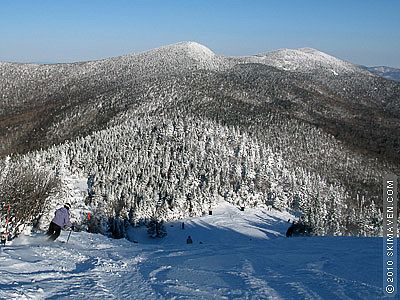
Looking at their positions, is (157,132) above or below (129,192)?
above

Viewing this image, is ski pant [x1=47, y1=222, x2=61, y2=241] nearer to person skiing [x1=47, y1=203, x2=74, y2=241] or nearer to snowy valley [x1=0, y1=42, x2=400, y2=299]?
person skiing [x1=47, y1=203, x2=74, y2=241]

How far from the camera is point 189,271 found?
14.0 metres

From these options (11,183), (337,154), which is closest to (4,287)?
(11,183)

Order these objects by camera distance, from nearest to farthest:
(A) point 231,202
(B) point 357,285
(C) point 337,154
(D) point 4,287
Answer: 1. (D) point 4,287
2. (B) point 357,285
3. (A) point 231,202
4. (C) point 337,154

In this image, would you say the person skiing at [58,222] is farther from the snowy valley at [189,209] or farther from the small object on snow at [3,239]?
the small object on snow at [3,239]

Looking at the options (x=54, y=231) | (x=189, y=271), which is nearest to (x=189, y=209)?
(x=54, y=231)

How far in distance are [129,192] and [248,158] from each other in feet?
147

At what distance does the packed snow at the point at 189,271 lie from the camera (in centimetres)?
1133

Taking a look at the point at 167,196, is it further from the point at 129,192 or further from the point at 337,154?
the point at 337,154

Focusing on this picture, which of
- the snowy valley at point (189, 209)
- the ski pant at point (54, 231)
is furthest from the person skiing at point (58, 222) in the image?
the snowy valley at point (189, 209)

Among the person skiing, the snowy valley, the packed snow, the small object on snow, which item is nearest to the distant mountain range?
the snowy valley

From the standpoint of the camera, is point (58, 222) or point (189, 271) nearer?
point (189, 271)

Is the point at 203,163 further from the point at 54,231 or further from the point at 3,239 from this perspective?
the point at 3,239

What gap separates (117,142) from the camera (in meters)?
137
